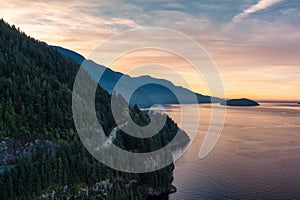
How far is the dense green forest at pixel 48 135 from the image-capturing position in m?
94.4

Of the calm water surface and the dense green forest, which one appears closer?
the dense green forest

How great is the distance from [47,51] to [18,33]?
59.4ft

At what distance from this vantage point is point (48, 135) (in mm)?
107562

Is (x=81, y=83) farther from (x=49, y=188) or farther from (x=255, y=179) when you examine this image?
(x=255, y=179)

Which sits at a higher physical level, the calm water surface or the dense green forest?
the dense green forest

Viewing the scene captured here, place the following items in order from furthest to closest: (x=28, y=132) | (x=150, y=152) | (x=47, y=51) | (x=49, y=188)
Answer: (x=47, y=51) < (x=150, y=152) < (x=28, y=132) < (x=49, y=188)

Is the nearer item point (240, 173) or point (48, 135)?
point (48, 135)

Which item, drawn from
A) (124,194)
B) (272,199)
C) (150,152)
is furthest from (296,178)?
(124,194)

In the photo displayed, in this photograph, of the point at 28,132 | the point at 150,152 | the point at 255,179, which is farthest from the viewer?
the point at 150,152

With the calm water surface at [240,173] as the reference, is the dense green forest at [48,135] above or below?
above

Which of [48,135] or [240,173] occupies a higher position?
[48,135]

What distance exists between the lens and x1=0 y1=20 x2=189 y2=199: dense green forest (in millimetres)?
94444

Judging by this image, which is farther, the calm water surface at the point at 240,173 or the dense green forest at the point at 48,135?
the calm water surface at the point at 240,173

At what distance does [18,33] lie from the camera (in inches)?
6442
